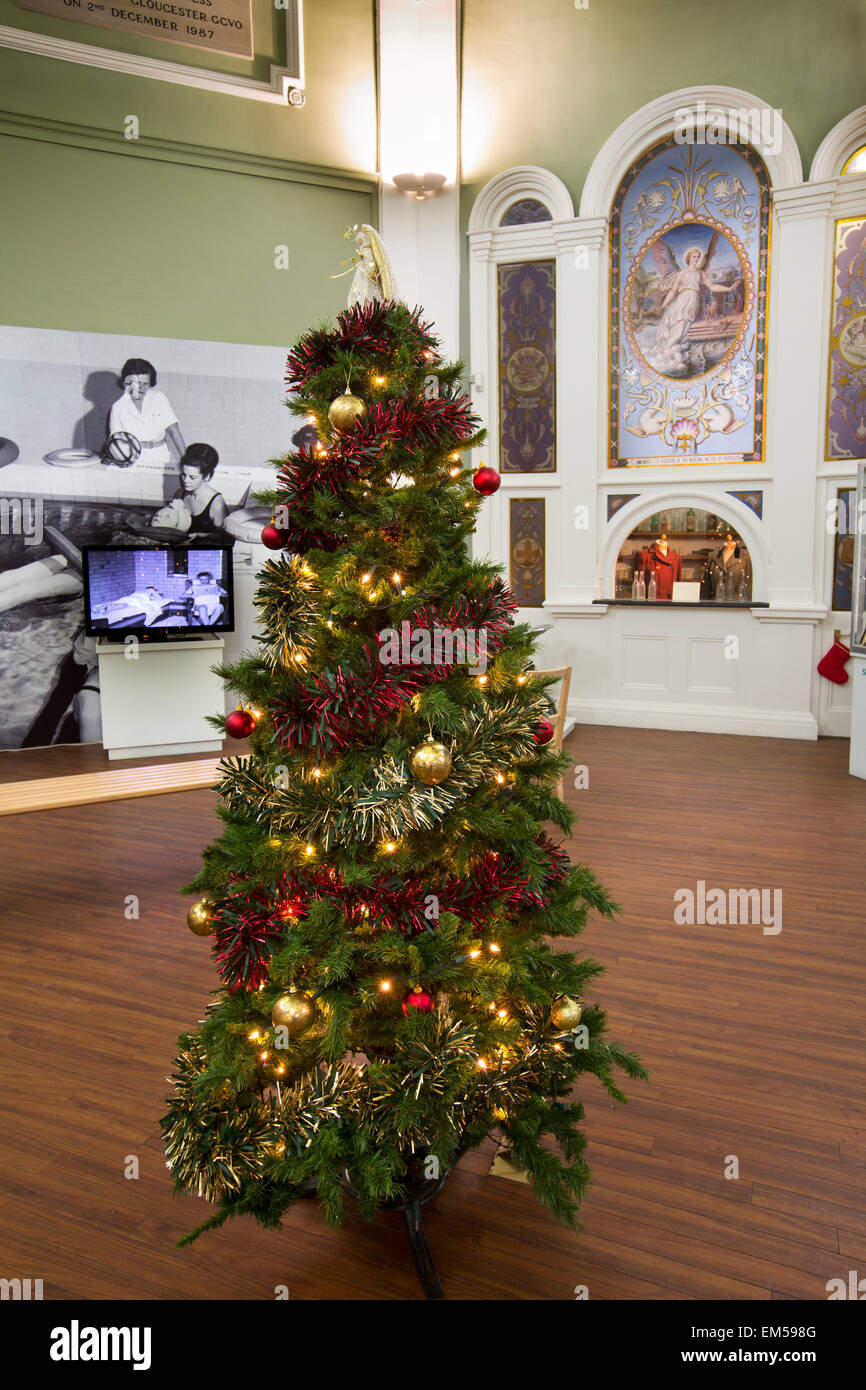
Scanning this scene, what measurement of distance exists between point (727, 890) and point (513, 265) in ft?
20.3

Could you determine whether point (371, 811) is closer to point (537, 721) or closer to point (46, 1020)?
point (537, 721)

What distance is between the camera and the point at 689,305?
25.5ft

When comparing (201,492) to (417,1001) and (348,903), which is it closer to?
(348,903)

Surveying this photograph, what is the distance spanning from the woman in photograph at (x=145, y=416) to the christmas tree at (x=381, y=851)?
580 centimetres

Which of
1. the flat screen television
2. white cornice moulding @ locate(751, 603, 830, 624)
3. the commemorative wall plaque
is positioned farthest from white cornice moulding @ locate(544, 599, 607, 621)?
the commemorative wall plaque

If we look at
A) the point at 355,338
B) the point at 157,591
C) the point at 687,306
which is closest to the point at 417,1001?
the point at 355,338

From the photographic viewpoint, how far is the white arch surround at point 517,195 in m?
7.93

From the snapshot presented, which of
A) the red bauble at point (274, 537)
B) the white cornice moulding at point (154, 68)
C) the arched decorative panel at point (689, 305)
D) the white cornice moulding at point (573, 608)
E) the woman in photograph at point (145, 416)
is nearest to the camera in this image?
the red bauble at point (274, 537)

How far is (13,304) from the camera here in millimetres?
6848

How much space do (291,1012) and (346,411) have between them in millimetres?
1214

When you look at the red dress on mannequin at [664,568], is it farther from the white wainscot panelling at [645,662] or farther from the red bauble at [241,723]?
the red bauble at [241,723]

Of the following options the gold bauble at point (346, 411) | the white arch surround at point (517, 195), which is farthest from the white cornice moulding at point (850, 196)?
the gold bauble at point (346, 411)
